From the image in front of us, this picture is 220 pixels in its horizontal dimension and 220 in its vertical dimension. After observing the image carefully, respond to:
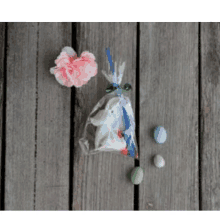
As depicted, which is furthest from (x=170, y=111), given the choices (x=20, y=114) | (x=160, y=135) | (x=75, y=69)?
(x=20, y=114)

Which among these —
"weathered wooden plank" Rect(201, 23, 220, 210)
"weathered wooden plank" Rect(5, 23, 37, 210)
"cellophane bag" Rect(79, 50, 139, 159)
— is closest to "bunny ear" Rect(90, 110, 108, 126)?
"cellophane bag" Rect(79, 50, 139, 159)

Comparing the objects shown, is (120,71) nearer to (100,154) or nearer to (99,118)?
(99,118)

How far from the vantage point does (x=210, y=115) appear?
0.65 m

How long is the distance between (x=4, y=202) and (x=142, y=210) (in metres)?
0.47

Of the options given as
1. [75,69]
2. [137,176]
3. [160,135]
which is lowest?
[137,176]

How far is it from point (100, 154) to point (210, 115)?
40 cm

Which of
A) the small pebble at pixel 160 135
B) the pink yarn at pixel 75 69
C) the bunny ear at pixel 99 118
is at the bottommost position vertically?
the small pebble at pixel 160 135

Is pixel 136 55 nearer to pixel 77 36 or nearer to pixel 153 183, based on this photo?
pixel 77 36

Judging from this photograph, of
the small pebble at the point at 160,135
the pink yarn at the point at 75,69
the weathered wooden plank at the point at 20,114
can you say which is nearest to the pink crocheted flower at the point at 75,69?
the pink yarn at the point at 75,69

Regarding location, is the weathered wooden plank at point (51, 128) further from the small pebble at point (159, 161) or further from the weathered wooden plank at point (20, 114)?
the small pebble at point (159, 161)

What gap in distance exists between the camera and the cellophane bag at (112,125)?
1.93ft

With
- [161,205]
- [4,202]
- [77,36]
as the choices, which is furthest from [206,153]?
[4,202]

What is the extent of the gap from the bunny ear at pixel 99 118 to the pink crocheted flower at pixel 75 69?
11 centimetres

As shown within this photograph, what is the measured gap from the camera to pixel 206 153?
65cm
